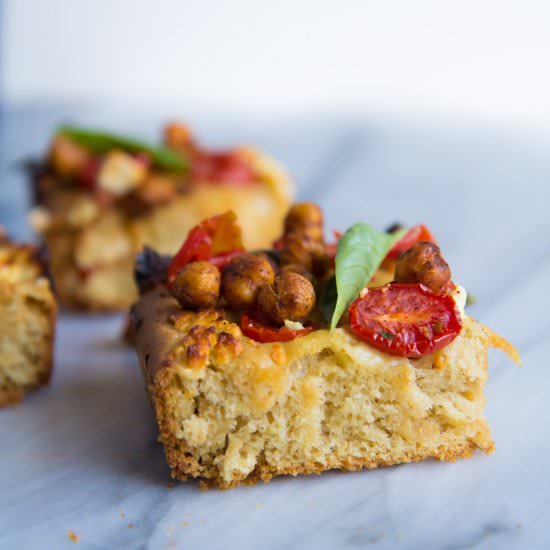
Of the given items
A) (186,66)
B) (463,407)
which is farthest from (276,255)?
(186,66)

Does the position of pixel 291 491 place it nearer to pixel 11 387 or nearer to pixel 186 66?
pixel 11 387

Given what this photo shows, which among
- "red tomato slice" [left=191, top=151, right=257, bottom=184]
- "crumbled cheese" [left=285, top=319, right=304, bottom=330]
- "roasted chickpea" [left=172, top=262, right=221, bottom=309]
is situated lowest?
"crumbled cheese" [left=285, top=319, right=304, bottom=330]

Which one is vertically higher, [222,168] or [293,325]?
[222,168]

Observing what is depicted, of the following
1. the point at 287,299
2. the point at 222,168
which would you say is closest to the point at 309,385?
the point at 287,299

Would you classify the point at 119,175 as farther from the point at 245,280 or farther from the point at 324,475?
the point at 324,475

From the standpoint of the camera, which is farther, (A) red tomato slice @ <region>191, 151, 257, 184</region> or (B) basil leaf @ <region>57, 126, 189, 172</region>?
(A) red tomato slice @ <region>191, 151, 257, 184</region>

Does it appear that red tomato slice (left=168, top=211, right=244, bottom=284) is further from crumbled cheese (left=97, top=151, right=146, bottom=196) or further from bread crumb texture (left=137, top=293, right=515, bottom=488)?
crumbled cheese (left=97, top=151, right=146, bottom=196)

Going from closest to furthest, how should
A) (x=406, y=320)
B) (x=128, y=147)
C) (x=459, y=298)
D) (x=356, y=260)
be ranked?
(x=406, y=320) → (x=459, y=298) → (x=356, y=260) → (x=128, y=147)

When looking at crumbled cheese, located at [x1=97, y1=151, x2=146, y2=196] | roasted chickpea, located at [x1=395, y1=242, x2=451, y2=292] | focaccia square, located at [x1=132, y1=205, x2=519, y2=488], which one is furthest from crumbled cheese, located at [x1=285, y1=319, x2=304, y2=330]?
crumbled cheese, located at [x1=97, y1=151, x2=146, y2=196]
